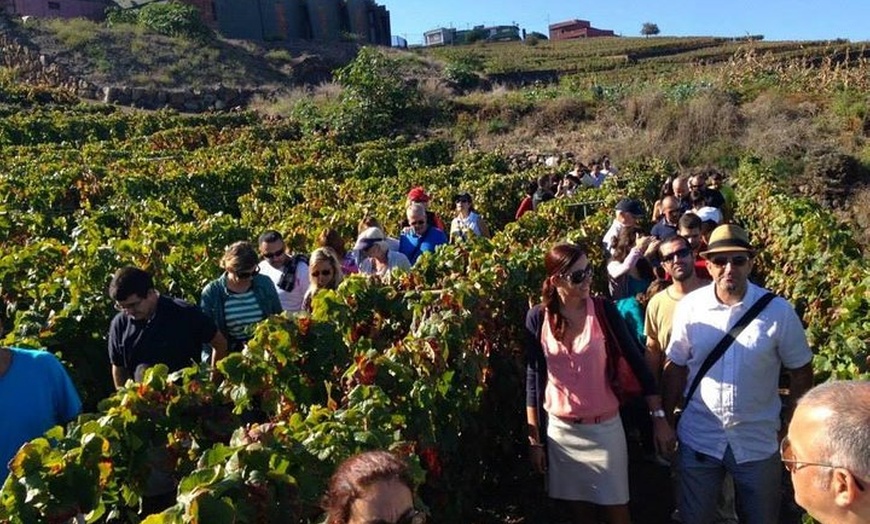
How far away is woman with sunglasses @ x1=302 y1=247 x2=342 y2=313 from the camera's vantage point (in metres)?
5.20

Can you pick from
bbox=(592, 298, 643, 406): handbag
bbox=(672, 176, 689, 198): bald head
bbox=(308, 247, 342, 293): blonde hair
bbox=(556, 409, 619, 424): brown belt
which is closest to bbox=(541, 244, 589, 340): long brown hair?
bbox=(592, 298, 643, 406): handbag

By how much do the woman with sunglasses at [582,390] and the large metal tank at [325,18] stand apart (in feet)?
177

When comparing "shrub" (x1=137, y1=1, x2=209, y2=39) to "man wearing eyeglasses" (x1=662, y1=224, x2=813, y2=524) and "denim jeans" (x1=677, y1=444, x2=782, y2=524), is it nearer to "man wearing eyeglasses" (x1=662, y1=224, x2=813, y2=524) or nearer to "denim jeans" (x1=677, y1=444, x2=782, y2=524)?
"man wearing eyeglasses" (x1=662, y1=224, x2=813, y2=524)

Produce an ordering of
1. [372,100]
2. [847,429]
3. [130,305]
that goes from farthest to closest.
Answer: [372,100]
[130,305]
[847,429]

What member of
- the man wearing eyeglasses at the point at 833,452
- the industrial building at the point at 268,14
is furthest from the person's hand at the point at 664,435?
the industrial building at the point at 268,14

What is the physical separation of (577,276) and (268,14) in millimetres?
52612

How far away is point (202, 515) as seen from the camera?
2.12 meters

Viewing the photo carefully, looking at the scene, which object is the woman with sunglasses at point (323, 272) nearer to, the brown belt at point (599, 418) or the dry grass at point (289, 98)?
the brown belt at point (599, 418)

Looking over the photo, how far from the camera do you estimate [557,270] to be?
143 inches

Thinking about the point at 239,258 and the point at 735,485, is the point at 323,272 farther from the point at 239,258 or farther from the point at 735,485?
the point at 735,485

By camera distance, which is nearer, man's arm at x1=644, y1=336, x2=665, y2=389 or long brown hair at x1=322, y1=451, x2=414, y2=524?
long brown hair at x1=322, y1=451, x2=414, y2=524

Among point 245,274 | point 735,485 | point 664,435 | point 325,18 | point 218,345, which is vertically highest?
point 325,18

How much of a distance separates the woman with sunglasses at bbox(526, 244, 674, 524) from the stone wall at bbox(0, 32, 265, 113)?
31.7 metres

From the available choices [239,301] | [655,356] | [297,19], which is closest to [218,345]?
[239,301]
